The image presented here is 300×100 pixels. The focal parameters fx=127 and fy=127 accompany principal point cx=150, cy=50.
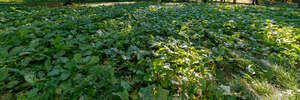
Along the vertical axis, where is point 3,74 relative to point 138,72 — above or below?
above

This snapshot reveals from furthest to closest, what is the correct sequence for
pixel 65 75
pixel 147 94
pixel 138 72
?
pixel 138 72
pixel 65 75
pixel 147 94

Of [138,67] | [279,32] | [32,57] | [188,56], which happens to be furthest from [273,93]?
[32,57]

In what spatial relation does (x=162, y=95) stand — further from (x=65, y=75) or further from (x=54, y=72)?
(x=54, y=72)

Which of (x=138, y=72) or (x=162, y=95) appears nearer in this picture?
(x=162, y=95)

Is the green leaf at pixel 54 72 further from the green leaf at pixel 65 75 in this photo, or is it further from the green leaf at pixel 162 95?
the green leaf at pixel 162 95

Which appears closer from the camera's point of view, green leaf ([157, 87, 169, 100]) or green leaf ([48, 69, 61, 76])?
green leaf ([157, 87, 169, 100])

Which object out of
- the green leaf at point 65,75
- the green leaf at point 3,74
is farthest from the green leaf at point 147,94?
the green leaf at point 3,74

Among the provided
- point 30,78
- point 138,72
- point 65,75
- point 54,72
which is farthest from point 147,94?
point 30,78

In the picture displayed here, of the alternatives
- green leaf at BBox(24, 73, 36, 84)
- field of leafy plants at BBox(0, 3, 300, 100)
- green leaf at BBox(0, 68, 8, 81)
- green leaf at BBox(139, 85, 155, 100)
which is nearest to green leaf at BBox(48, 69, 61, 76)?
field of leafy plants at BBox(0, 3, 300, 100)

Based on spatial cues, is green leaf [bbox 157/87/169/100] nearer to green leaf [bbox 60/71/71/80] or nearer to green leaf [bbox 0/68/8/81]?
green leaf [bbox 60/71/71/80]

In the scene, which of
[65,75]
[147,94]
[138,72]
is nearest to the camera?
[147,94]

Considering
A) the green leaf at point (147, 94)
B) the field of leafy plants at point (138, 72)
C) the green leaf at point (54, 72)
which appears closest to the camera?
the green leaf at point (147, 94)

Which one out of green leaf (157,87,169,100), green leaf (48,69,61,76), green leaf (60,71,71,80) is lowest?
green leaf (157,87,169,100)


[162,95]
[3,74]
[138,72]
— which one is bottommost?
[162,95]
